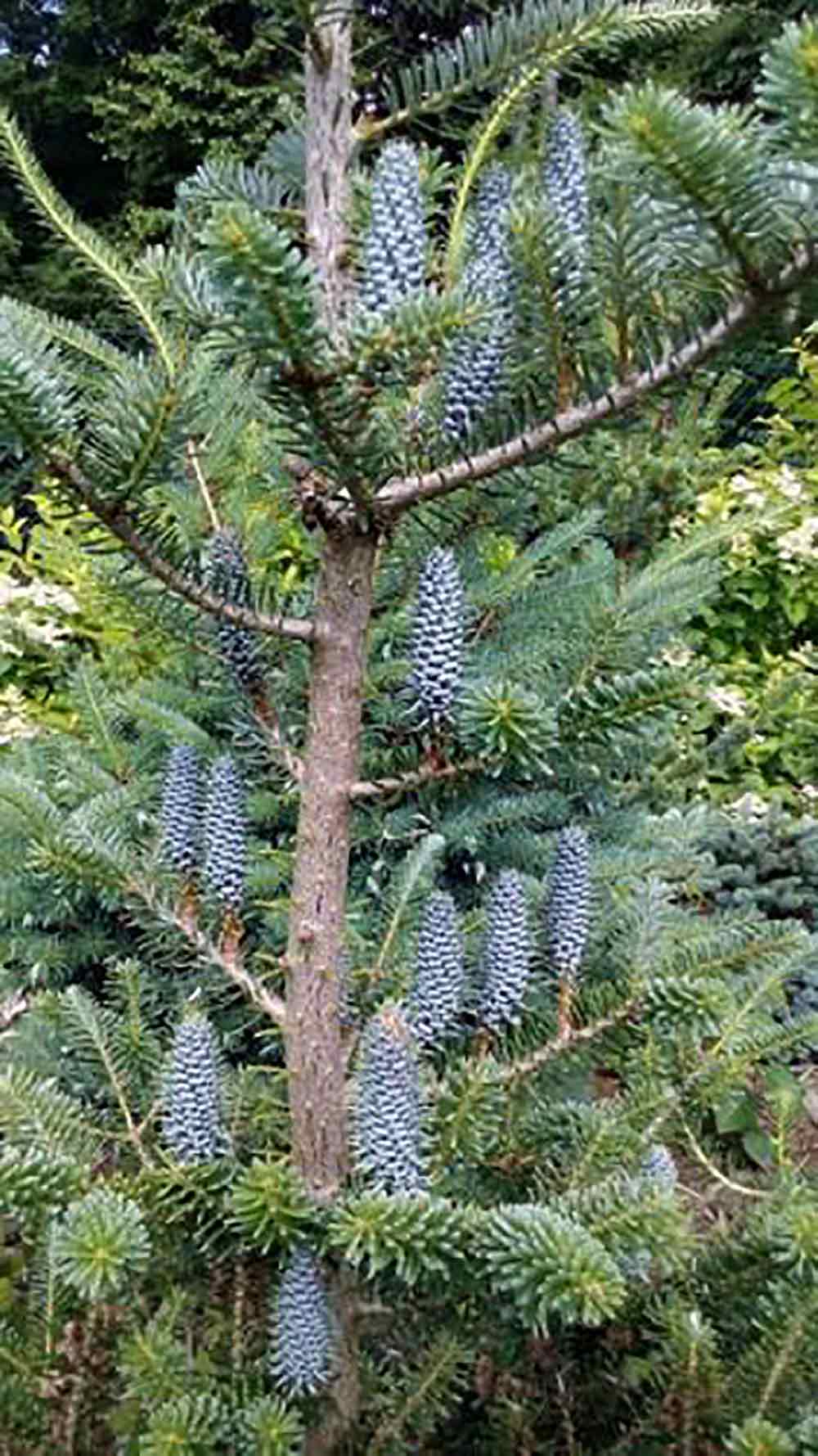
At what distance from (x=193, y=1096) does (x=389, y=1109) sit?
0.16 m

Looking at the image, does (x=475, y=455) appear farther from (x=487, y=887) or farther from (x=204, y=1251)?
(x=487, y=887)

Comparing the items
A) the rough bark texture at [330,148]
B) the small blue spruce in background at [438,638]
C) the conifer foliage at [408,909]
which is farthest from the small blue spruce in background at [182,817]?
the rough bark texture at [330,148]

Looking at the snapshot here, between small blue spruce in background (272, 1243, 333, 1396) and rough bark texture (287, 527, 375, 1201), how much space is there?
7 cm

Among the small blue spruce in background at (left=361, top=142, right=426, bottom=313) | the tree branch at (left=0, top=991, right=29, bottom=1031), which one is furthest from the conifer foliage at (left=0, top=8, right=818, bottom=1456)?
the tree branch at (left=0, top=991, right=29, bottom=1031)

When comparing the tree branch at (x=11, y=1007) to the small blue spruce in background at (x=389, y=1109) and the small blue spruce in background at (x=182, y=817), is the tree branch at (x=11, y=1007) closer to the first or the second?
the small blue spruce in background at (x=182, y=817)

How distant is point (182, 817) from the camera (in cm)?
116

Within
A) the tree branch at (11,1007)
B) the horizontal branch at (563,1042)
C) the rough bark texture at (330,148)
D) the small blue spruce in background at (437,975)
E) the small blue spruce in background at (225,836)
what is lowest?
the tree branch at (11,1007)

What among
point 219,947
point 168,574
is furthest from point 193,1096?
point 168,574

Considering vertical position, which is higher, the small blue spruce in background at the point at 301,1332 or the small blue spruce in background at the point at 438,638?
the small blue spruce in background at the point at 438,638

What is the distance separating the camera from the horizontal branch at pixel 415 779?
105cm

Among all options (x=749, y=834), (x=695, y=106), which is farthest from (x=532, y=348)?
(x=749, y=834)

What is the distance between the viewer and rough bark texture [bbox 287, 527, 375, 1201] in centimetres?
109

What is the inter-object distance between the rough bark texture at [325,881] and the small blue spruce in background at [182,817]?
0.34 ft

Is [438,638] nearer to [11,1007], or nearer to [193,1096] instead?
[193,1096]
